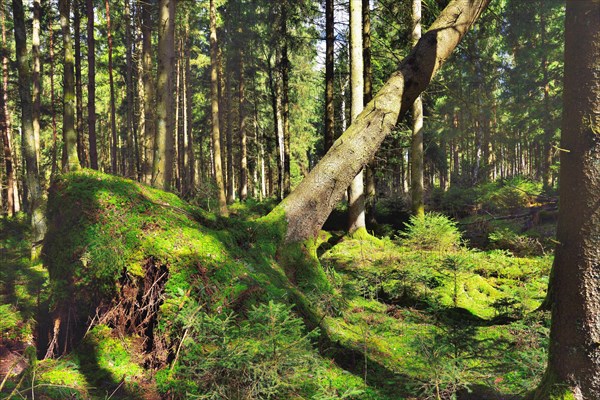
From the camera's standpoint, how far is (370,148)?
5625 mm

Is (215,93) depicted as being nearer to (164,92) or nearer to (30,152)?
(164,92)

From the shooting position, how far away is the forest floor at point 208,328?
3.06 metres

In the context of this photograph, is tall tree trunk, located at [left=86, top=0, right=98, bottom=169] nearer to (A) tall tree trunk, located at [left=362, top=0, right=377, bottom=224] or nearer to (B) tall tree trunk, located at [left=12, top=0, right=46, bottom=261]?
(B) tall tree trunk, located at [left=12, top=0, right=46, bottom=261]

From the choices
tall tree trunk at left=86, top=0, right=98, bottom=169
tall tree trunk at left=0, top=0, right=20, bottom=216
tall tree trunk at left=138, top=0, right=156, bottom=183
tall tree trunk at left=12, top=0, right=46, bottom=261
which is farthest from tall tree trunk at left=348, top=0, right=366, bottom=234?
tall tree trunk at left=0, top=0, right=20, bottom=216

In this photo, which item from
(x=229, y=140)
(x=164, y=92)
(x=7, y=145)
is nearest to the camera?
(x=164, y=92)

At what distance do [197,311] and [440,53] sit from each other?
5.08 m

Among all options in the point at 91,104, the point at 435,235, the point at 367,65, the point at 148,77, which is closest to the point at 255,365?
the point at 435,235

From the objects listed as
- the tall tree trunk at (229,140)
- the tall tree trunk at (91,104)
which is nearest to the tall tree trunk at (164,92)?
the tall tree trunk at (91,104)

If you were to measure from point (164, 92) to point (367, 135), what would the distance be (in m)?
6.45

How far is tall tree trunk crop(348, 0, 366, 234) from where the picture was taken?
1105 centimetres

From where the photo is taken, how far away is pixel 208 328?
11.1 feet

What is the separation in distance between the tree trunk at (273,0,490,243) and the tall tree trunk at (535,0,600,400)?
290 cm

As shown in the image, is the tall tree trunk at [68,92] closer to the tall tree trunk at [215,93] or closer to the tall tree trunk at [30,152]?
the tall tree trunk at [30,152]

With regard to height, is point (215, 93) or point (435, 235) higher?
point (215, 93)
